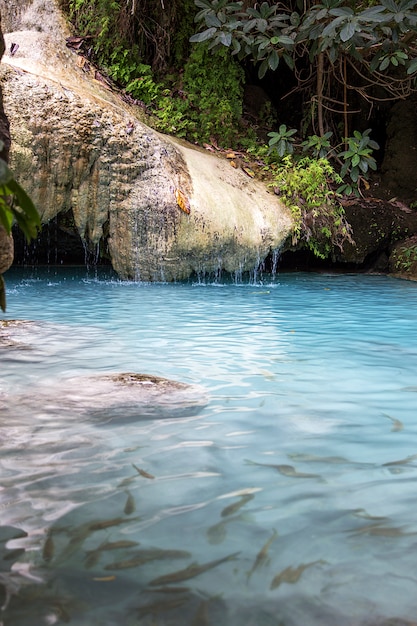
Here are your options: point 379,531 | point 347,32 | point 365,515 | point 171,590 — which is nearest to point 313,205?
point 347,32

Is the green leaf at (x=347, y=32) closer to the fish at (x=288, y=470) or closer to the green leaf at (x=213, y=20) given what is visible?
the green leaf at (x=213, y=20)

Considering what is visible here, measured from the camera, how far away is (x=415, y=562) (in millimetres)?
1913

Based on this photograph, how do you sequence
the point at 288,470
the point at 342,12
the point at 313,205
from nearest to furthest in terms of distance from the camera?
the point at 288,470
the point at 342,12
the point at 313,205

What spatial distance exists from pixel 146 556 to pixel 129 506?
1.14 feet

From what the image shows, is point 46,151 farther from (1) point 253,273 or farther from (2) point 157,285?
(1) point 253,273

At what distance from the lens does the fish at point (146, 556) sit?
1.86 m

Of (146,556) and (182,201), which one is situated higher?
(182,201)

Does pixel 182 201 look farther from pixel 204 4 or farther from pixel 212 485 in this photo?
pixel 212 485

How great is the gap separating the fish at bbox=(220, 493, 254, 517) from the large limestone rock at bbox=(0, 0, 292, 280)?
7.51 m

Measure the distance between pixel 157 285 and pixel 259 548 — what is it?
788cm

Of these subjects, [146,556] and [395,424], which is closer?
[146,556]

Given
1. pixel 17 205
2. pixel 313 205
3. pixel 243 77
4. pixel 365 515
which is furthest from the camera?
pixel 243 77

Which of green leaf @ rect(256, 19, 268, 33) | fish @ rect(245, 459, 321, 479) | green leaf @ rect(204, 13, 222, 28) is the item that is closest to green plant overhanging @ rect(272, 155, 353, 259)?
green leaf @ rect(256, 19, 268, 33)

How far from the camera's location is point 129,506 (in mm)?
2252
